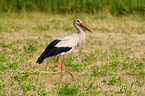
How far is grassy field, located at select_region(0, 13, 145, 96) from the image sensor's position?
5133mm

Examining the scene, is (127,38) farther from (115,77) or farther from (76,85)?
(76,85)

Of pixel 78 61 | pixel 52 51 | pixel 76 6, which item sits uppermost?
pixel 52 51

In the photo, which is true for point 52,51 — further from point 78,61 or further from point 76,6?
point 76,6

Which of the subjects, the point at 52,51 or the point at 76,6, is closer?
the point at 52,51

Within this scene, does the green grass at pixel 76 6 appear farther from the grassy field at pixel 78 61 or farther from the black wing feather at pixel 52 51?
the black wing feather at pixel 52 51

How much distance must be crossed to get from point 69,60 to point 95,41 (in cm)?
271

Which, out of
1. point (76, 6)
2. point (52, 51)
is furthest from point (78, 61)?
point (76, 6)

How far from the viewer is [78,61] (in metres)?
7.13

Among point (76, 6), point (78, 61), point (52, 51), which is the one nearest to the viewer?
point (52, 51)

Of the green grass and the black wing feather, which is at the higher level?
the black wing feather

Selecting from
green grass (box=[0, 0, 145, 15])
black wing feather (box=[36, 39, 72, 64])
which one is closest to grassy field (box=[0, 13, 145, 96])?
black wing feather (box=[36, 39, 72, 64])

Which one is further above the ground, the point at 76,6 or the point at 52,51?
the point at 52,51

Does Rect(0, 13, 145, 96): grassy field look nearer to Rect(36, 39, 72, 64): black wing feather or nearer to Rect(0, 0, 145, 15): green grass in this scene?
Rect(36, 39, 72, 64): black wing feather

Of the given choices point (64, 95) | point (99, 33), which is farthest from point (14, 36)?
point (64, 95)
